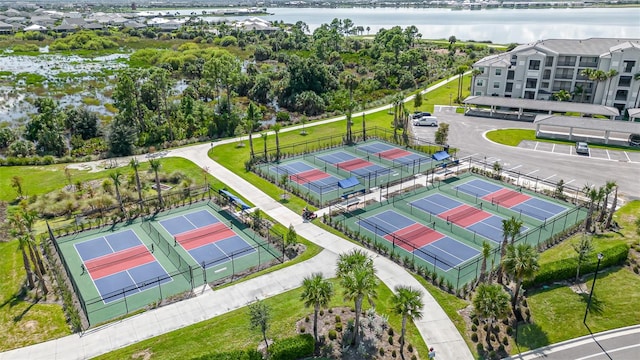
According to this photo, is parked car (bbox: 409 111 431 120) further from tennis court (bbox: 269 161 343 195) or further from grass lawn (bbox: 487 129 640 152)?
tennis court (bbox: 269 161 343 195)

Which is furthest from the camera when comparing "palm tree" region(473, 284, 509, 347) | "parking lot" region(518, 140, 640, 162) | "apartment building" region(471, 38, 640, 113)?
"apartment building" region(471, 38, 640, 113)

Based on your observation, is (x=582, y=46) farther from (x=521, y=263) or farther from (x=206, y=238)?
(x=206, y=238)

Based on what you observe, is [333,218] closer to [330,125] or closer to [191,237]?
[191,237]

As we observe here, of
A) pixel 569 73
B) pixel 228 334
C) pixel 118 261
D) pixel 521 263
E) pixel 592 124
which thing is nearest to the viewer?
pixel 228 334

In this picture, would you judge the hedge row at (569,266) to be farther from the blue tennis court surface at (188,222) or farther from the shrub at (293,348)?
the blue tennis court surface at (188,222)

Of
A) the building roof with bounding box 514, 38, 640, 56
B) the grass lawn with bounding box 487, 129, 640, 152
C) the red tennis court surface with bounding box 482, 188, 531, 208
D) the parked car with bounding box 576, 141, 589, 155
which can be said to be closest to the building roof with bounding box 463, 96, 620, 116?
the grass lawn with bounding box 487, 129, 640, 152

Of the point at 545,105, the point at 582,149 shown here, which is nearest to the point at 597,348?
the point at 582,149
